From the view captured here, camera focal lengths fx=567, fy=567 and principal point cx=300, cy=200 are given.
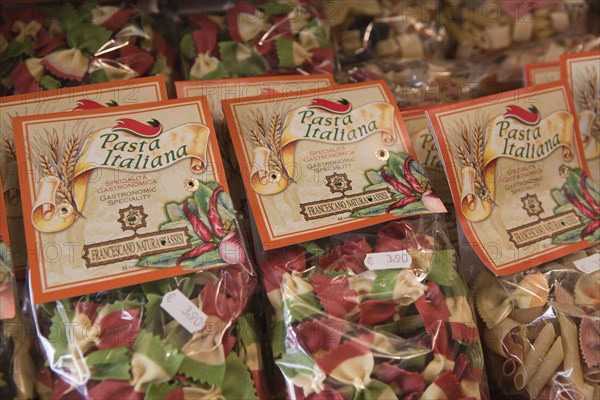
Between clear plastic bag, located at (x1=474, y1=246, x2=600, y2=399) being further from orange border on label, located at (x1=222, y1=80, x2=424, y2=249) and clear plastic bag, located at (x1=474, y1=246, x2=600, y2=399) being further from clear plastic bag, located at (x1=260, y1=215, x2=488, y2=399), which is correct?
orange border on label, located at (x1=222, y1=80, x2=424, y2=249)

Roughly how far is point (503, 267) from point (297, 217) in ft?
1.18

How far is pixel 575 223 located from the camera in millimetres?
1041

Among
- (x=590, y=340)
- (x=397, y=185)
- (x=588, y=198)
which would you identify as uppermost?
(x=397, y=185)

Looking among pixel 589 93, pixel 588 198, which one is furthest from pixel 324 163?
pixel 589 93

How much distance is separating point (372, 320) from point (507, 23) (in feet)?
3.41

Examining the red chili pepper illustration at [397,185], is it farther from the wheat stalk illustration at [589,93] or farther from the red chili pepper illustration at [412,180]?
the wheat stalk illustration at [589,93]

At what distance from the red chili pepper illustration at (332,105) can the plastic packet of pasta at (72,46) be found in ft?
1.18

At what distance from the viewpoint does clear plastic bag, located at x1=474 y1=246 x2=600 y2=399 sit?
2.92ft

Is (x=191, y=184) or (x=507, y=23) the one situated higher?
(x=507, y=23)

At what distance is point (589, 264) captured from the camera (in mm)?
993

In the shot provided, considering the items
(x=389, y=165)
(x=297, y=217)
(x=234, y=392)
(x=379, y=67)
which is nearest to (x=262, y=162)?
(x=297, y=217)

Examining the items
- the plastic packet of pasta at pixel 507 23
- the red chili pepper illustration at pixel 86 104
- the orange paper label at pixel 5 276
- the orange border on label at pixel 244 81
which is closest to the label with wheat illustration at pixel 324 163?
the orange border on label at pixel 244 81

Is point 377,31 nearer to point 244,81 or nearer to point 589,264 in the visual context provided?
point 244,81

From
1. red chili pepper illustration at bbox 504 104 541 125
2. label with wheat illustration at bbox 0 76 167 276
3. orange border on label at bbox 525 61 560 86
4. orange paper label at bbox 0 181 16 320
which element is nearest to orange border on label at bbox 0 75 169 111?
label with wheat illustration at bbox 0 76 167 276
